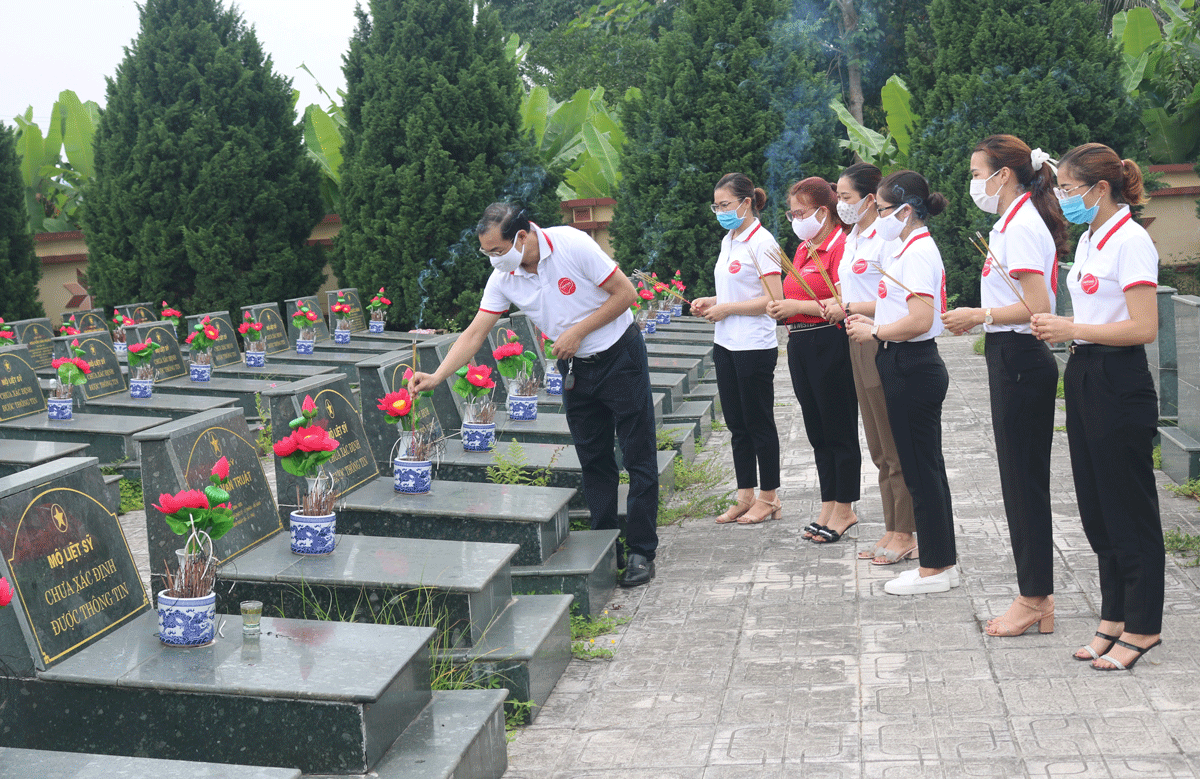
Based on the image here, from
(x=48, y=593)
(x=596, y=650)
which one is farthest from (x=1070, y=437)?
(x=48, y=593)

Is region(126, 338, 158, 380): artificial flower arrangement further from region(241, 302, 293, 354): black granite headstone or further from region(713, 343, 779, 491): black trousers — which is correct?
region(713, 343, 779, 491): black trousers

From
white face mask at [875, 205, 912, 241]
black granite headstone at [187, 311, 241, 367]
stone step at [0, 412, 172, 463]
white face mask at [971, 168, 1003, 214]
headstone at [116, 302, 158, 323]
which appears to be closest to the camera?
white face mask at [971, 168, 1003, 214]

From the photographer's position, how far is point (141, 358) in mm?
9617

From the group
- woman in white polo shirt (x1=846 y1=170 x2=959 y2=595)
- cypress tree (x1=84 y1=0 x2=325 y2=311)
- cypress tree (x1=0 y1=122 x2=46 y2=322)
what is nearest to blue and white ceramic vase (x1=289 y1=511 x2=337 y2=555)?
woman in white polo shirt (x1=846 y1=170 x2=959 y2=595)

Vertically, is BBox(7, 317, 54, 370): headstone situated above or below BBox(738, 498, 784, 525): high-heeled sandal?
above

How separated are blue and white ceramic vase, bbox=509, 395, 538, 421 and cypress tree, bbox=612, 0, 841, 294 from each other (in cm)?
964

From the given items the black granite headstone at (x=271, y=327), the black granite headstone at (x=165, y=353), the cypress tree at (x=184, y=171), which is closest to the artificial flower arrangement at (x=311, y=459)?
the black granite headstone at (x=165, y=353)

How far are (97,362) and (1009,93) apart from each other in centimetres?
1209

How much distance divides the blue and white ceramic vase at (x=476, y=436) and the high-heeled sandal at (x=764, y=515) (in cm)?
157

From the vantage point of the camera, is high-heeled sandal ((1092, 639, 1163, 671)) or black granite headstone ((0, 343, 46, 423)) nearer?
high-heeled sandal ((1092, 639, 1163, 671))

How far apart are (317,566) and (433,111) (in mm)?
12368

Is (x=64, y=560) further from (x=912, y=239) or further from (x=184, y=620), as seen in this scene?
(x=912, y=239)

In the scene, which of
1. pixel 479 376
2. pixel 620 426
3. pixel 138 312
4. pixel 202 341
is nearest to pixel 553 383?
pixel 479 376

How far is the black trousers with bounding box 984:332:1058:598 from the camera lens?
13.8ft
